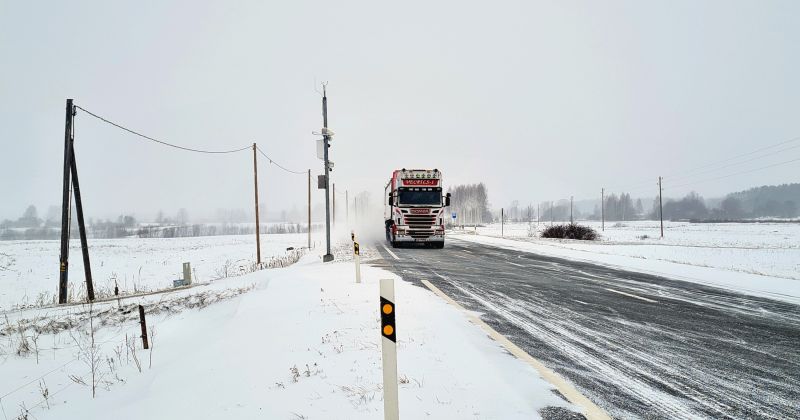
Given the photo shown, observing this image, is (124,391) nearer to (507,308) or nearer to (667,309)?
(507,308)

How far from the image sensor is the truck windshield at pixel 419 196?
20562 mm

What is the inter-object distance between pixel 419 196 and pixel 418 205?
0.48 m

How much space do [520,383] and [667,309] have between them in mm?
5478

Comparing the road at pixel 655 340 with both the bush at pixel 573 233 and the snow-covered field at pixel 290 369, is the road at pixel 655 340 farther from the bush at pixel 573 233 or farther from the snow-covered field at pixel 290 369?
the bush at pixel 573 233

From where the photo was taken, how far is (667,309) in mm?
7410

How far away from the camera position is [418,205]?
2056 cm

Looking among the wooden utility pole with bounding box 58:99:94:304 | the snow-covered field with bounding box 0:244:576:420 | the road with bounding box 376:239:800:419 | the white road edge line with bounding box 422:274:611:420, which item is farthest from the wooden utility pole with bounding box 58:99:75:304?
the white road edge line with bounding box 422:274:611:420

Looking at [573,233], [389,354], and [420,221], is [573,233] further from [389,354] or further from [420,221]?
[389,354]

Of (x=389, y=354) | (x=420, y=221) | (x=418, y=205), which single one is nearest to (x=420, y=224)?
(x=420, y=221)

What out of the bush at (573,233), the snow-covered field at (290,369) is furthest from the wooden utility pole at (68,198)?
the bush at (573,233)

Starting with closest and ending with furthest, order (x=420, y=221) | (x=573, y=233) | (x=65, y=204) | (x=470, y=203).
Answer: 1. (x=65, y=204)
2. (x=420, y=221)
3. (x=573, y=233)
4. (x=470, y=203)

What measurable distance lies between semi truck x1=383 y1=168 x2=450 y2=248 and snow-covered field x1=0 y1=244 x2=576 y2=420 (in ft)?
39.7

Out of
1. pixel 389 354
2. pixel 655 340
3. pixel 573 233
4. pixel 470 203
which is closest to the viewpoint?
pixel 389 354

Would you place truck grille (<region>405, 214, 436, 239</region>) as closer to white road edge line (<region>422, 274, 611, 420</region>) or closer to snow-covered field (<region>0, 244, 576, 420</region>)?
snow-covered field (<region>0, 244, 576, 420</region>)
